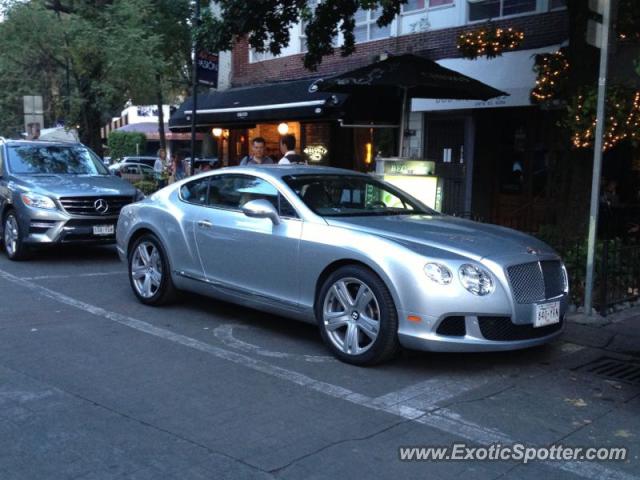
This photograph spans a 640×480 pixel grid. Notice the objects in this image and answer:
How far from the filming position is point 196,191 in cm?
728

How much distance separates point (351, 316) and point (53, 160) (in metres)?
7.32

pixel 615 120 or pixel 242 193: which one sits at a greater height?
pixel 615 120

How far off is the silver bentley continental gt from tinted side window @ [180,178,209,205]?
0.01 meters

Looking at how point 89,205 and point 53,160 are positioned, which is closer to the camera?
point 89,205

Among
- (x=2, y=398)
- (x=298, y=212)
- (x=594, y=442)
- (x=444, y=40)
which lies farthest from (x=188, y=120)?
(x=594, y=442)

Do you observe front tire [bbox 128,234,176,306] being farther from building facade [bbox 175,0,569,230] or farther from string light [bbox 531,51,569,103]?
string light [bbox 531,51,569,103]

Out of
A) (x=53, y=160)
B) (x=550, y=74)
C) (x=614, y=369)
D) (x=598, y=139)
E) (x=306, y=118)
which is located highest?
(x=550, y=74)

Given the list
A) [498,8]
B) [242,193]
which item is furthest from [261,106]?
[242,193]

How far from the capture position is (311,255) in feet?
19.2

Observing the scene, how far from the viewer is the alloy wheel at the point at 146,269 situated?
24.4ft

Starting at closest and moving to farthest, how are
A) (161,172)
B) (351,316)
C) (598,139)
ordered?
(351,316), (598,139), (161,172)

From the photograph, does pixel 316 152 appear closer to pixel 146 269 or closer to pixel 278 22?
pixel 278 22

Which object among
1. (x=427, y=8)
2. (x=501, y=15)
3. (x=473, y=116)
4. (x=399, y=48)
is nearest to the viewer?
(x=501, y=15)

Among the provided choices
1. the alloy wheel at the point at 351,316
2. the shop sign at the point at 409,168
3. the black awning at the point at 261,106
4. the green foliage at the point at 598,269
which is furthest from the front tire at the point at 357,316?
the black awning at the point at 261,106
